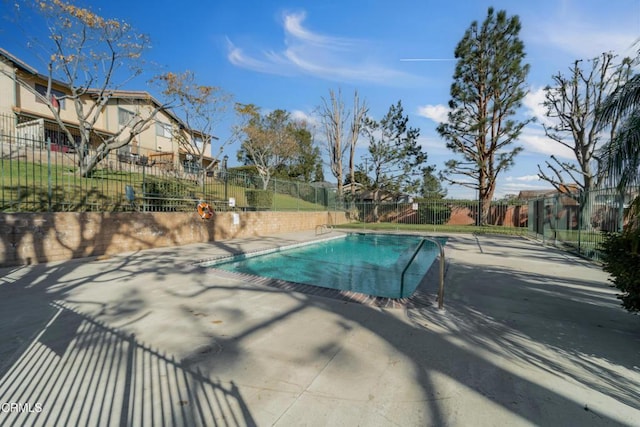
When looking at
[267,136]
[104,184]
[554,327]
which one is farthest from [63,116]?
[554,327]

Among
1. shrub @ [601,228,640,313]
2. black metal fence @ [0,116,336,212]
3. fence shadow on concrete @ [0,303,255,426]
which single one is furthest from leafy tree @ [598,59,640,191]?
black metal fence @ [0,116,336,212]

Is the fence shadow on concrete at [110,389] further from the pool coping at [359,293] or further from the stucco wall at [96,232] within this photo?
the stucco wall at [96,232]

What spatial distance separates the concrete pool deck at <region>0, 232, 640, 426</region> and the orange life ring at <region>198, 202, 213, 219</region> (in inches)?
212

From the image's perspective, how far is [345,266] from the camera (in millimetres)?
8398

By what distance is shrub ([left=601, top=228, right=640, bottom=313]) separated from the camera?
107 inches

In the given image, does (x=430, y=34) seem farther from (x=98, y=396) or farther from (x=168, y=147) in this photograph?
(x=168, y=147)

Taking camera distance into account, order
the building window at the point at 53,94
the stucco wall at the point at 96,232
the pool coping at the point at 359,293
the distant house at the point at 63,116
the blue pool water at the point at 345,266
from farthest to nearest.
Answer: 1. the building window at the point at 53,94
2. the distant house at the point at 63,116
3. the blue pool water at the point at 345,266
4. the stucco wall at the point at 96,232
5. the pool coping at the point at 359,293

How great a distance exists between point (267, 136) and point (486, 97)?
55.4 feet

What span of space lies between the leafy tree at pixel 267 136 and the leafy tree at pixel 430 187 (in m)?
12.3

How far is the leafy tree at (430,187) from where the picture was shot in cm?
2359

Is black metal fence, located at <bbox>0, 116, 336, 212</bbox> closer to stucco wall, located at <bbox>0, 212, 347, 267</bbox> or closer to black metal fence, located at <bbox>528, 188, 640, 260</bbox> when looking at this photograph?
stucco wall, located at <bbox>0, 212, 347, 267</bbox>

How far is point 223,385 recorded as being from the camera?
79.4 inches

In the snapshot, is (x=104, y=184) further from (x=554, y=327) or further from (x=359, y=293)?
(x=554, y=327)

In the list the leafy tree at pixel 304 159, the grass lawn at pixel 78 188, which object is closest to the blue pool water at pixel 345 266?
the grass lawn at pixel 78 188
